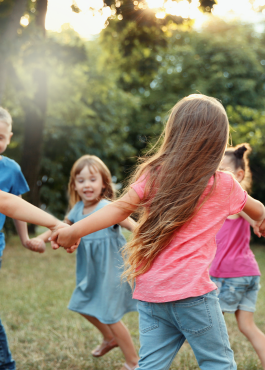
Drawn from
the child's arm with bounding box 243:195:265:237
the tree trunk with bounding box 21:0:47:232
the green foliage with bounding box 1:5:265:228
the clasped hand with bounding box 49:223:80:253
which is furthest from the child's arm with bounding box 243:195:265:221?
the tree trunk with bounding box 21:0:47:232

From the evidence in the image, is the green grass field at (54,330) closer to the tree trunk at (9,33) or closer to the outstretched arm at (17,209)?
the outstretched arm at (17,209)

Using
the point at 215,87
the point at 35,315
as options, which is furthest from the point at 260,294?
the point at 215,87

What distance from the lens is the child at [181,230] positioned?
5.64 feet

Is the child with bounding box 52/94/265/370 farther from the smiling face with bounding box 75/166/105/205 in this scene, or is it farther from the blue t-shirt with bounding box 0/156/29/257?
the smiling face with bounding box 75/166/105/205

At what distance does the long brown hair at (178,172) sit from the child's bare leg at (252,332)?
1.38 metres

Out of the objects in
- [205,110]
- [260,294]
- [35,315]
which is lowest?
[260,294]

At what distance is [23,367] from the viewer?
316 cm

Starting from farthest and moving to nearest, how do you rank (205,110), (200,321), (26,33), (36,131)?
(36,131) → (26,33) → (205,110) → (200,321)

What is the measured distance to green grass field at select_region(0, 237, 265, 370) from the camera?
325 centimetres

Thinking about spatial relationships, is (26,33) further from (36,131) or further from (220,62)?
(220,62)

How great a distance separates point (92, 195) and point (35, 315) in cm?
203

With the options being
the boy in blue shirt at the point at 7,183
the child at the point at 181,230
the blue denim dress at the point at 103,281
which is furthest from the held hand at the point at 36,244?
the child at the point at 181,230

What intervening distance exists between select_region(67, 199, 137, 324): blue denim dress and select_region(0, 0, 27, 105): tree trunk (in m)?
4.54

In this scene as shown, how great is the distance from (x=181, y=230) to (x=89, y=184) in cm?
156
